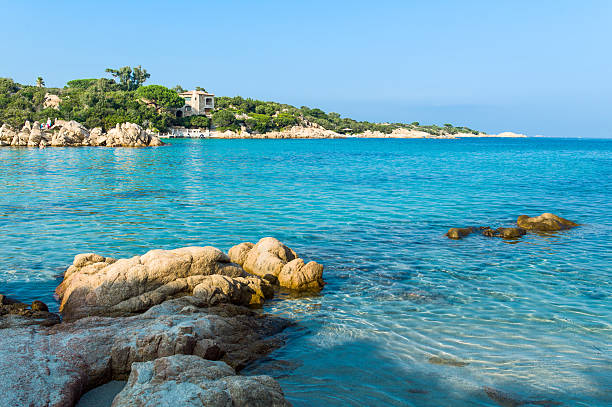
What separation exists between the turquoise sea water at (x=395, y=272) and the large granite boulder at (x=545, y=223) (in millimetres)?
706

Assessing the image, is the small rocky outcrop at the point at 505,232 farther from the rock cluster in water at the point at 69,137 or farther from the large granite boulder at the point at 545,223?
the rock cluster in water at the point at 69,137

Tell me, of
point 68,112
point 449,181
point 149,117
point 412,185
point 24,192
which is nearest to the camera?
point 24,192

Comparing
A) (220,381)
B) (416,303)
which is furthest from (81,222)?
(220,381)

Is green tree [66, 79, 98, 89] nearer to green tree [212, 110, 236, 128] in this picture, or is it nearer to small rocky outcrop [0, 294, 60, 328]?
green tree [212, 110, 236, 128]

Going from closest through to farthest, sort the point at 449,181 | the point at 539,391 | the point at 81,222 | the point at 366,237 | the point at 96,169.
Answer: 1. the point at 539,391
2. the point at 366,237
3. the point at 81,222
4. the point at 449,181
5. the point at 96,169

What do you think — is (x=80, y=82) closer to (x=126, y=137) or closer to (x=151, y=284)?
(x=126, y=137)

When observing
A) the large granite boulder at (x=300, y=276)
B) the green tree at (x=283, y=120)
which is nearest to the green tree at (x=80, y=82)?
the green tree at (x=283, y=120)

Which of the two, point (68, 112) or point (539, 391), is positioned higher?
point (68, 112)

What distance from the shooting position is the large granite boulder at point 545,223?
1916 centimetres

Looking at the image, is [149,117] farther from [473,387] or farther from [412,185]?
[473,387]

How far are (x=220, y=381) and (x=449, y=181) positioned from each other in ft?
119

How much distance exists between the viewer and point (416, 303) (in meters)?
11.0

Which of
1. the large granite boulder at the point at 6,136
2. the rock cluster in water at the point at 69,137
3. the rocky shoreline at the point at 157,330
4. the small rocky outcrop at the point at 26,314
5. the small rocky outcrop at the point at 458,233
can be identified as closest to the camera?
the rocky shoreline at the point at 157,330

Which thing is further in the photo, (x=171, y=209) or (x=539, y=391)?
(x=171, y=209)
